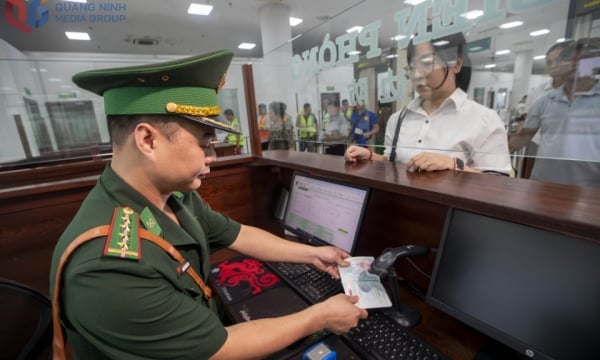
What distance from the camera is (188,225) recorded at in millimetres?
→ 857

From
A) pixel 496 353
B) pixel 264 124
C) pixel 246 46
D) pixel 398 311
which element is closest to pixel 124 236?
pixel 398 311

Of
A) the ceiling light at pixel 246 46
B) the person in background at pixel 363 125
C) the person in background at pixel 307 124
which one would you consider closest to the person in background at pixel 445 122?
the person in background at pixel 363 125

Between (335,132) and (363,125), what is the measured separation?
45cm

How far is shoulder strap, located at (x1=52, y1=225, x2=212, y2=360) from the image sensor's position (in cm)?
55

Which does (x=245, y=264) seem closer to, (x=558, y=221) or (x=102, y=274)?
(x=102, y=274)

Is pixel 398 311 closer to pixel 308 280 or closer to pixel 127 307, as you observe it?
pixel 308 280

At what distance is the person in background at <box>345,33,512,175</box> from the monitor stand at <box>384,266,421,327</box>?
1.23ft

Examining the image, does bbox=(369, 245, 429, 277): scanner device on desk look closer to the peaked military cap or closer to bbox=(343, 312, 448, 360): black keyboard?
bbox=(343, 312, 448, 360): black keyboard

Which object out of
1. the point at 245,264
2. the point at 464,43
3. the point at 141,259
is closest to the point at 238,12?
the point at 464,43

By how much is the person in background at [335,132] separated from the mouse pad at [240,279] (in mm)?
996

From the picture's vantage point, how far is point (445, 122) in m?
1.20

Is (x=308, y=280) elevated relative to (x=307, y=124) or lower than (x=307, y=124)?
lower

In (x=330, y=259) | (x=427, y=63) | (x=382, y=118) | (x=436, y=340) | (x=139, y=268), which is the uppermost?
(x=427, y=63)

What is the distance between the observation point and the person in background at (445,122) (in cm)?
108
